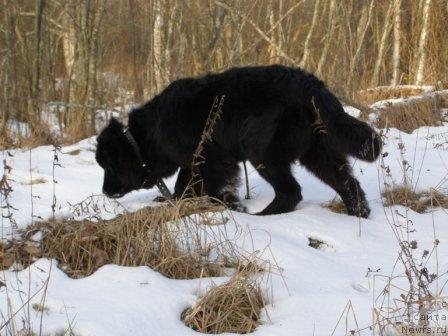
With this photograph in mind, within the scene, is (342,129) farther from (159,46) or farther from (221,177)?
(159,46)

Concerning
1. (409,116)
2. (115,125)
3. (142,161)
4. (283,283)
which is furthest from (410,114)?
(283,283)

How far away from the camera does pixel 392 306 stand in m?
2.49

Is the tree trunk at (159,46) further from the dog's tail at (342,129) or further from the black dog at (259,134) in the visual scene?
the dog's tail at (342,129)

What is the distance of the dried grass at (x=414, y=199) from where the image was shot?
13.4ft

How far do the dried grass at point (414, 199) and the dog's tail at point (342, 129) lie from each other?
60 cm

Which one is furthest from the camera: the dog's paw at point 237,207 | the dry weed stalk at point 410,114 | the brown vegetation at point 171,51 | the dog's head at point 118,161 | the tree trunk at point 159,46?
the brown vegetation at point 171,51

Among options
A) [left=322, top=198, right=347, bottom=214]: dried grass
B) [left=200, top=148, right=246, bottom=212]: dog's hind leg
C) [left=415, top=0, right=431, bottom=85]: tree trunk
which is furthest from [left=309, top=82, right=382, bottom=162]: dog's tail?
[left=415, top=0, right=431, bottom=85]: tree trunk

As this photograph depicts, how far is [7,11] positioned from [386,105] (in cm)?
501

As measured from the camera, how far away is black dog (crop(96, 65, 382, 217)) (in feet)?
12.3

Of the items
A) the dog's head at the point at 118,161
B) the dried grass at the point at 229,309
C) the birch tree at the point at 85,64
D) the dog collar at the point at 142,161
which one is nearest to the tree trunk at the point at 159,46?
the birch tree at the point at 85,64

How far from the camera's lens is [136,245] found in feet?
9.71

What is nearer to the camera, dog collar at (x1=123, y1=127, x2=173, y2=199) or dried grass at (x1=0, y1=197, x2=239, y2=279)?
dried grass at (x1=0, y1=197, x2=239, y2=279)

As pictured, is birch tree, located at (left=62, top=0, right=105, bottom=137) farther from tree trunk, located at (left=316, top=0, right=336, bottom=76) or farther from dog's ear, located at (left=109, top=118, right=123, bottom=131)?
tree trunk, located at (left=316, top=0, right=336, bottom=76)

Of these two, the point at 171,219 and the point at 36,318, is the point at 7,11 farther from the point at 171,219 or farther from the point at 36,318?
the point at 36,318
